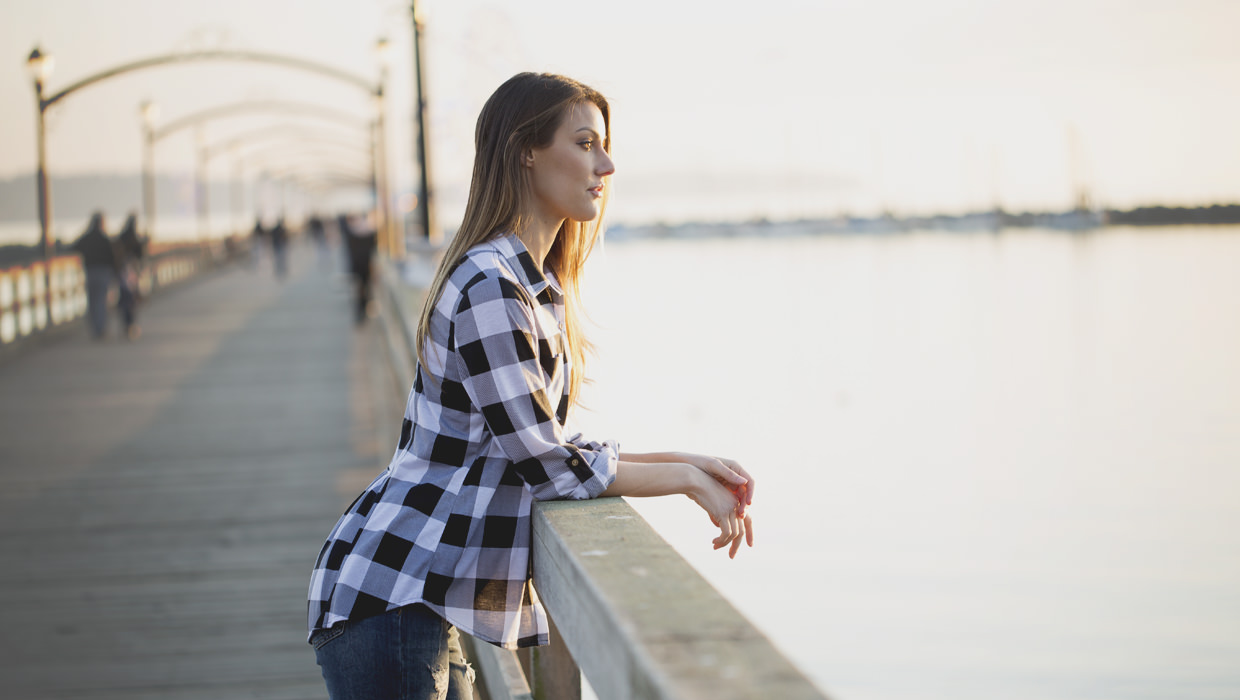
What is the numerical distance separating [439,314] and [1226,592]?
1418 centimetres

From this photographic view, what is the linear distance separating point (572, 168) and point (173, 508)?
6160 millimetres

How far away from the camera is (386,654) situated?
6.82 ft

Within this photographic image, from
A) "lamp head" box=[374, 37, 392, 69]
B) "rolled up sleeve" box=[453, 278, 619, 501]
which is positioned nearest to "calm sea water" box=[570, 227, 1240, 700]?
"rolled up sleeve" box=[453, 278, 619, 501]

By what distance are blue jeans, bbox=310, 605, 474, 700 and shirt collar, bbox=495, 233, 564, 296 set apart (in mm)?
591

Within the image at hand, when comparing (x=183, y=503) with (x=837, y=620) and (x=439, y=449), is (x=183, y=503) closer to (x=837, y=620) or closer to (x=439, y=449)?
(x=439, y=449)

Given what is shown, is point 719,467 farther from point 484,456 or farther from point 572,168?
point 572,168

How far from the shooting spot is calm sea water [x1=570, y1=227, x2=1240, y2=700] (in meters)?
12.5

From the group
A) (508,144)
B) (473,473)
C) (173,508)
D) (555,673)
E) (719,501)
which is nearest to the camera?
(473,473)

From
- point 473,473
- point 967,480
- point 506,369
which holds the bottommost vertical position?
point 967,480

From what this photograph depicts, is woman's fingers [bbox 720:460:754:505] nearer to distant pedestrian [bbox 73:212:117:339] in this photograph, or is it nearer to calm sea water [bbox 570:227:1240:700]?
calm sea water [bbox 570:227:1240:700]

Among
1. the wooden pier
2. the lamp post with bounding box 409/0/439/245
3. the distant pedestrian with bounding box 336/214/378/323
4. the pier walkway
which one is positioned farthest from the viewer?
the distant pedestrian with bounding box 336/214/378/323

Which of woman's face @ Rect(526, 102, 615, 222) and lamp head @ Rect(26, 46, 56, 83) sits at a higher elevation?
lamp head @ Rect(26, 46, 56, 83)

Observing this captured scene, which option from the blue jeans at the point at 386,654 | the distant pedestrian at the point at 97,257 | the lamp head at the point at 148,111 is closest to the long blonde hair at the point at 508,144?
the blue jeans at the point at 386,654

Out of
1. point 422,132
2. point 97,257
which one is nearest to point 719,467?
point 422,132
